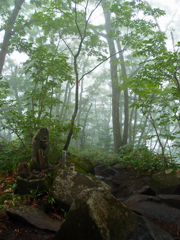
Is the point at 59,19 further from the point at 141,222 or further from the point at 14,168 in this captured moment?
the point at 141,222

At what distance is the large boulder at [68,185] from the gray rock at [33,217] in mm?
635

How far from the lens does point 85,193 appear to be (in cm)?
214

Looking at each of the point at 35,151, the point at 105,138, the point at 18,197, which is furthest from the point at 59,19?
the point at 105,138

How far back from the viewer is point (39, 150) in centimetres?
419

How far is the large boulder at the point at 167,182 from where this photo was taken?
4.26 metres

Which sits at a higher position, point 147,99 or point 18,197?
point 147,99

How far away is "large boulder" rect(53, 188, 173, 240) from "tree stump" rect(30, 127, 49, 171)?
2.32 metres

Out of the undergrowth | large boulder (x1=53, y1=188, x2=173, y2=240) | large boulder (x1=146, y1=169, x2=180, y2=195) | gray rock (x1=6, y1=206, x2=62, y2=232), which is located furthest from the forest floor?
the undergrowth

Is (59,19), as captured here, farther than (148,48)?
Yes

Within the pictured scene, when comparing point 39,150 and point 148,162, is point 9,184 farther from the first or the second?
point 148,162

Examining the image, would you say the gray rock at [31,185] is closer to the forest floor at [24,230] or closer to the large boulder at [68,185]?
the large boulder at [68,185]

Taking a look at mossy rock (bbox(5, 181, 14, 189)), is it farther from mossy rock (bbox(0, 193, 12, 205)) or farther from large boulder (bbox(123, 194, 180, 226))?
large boulder (bbox(123, 194, 180, 226))

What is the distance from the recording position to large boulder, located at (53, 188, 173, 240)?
1.90 meters

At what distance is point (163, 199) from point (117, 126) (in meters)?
7.78
